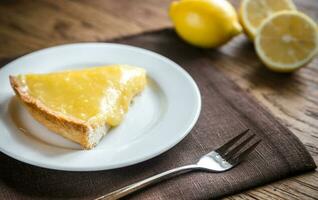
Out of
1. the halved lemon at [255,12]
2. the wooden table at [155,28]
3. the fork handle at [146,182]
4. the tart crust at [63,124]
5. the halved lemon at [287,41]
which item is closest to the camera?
the fork handle at [146,182]

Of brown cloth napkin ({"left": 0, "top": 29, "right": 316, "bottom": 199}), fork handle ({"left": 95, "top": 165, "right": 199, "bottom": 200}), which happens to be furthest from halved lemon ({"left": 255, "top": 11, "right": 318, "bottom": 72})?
fork handle ({"left": 95, "top": 165, "right": 199, "bottom": 200})

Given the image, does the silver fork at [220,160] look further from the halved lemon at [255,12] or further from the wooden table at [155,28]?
the halved lemon at [255,12]

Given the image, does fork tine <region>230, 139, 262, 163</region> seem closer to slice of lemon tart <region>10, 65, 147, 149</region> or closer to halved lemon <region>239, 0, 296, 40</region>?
slice of lemon tart <region>10, 65, 147, 149</region>

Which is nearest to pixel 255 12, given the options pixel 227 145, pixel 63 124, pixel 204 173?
pixel 227 145

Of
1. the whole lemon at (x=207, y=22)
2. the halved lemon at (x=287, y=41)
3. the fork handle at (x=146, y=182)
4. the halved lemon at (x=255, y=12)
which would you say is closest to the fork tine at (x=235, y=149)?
the fork handle at (x=146, y=182)

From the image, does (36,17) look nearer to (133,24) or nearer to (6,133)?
(133,24)
